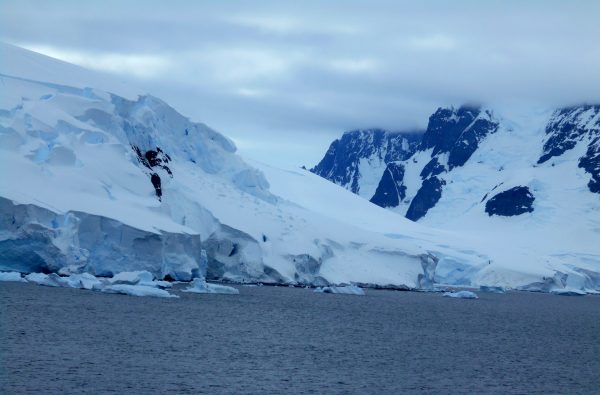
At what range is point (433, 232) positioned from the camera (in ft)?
312

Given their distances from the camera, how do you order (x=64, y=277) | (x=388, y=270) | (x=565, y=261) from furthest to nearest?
(x=565, y=261) → (x=388, y=270) → (x=64, y=277)

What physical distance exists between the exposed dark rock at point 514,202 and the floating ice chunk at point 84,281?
120 metres

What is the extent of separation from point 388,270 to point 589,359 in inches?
1300

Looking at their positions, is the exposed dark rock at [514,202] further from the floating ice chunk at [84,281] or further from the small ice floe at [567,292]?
the floating ice chunk at [84,281]

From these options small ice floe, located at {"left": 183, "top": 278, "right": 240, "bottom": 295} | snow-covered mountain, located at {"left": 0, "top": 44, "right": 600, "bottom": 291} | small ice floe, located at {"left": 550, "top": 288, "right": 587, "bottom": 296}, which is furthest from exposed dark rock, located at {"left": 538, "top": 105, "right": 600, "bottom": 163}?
small ice floe, located at {"left": 183, "top": 278, "right": 240, "bottom": 295}

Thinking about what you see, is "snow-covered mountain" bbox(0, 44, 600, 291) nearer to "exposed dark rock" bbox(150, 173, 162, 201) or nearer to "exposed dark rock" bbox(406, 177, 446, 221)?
"exposed dark rock" bbox(150, 173, 162, 201)

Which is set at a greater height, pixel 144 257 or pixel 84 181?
pixel 84 181

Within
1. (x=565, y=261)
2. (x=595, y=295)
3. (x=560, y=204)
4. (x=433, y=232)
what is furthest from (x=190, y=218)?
(x=560, y=204)

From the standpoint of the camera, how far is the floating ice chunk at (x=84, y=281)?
132 ft

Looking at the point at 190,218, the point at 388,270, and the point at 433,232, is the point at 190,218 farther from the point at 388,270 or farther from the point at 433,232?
the point at 433,232

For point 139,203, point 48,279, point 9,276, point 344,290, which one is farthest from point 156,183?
point 9,276

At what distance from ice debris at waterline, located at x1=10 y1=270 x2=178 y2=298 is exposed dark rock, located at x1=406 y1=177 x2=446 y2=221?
488 feet

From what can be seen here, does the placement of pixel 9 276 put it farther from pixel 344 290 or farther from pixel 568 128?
pixel 568 128

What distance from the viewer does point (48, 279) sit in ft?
131
